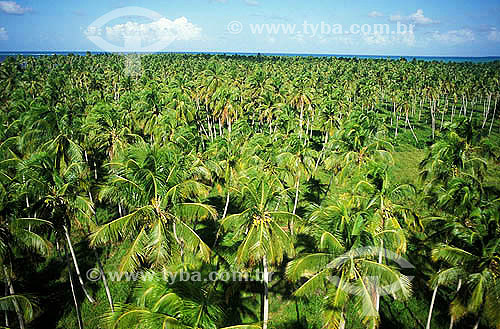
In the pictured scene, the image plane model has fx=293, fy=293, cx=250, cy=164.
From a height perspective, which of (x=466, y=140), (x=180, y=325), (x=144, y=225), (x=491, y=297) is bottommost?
(x=491, y=297)

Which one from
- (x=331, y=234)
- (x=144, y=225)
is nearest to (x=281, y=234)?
(x=331, y=234)

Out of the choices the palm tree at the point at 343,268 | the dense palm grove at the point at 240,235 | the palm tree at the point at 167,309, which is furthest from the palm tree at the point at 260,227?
the palm tree at the point at 167,309

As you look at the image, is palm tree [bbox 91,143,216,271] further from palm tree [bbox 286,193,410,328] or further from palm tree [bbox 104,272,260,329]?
palm tree [bbox 286,193,410,328]

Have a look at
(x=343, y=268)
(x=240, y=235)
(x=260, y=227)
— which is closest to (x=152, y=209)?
(x=240, y=235)

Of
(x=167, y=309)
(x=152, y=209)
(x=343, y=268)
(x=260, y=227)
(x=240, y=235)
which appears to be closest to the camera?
(x=167, y=309)

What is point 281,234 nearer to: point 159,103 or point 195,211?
point 195,211

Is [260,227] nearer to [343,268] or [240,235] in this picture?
[240,235]

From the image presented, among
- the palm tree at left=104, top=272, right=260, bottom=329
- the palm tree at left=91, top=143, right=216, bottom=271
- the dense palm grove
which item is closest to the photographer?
the palm tree at left=104, top=272, right=260, bottom=329

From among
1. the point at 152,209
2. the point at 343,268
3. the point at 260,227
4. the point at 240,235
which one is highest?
the point at 152,209

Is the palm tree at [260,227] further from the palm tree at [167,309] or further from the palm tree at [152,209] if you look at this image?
the palm tree at [167,309]

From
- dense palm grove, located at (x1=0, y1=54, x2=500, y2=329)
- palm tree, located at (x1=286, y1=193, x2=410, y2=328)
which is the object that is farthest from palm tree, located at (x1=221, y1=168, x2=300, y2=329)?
palm tree, located at (x1=286, y1=193, x2=410, y2=328)

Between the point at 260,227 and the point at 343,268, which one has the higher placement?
the point at 260,227
